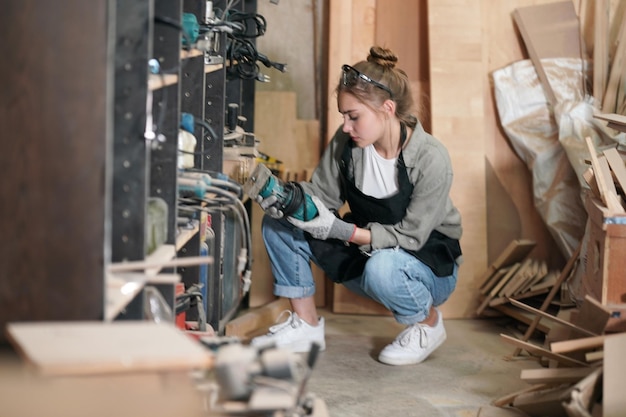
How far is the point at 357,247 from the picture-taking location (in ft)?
11.2

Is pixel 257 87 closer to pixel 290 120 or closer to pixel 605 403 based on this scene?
pixel 290 120

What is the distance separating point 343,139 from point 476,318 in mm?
1336

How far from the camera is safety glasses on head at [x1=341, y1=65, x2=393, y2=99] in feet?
10.3

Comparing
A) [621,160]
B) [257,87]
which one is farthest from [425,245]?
[257,87]

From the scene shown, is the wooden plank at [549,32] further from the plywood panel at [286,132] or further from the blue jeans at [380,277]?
the blue jeans at [380,277]

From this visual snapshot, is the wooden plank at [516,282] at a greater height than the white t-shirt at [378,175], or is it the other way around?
the white t-shirt at [378,175]

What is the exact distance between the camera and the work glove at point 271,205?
304 cm

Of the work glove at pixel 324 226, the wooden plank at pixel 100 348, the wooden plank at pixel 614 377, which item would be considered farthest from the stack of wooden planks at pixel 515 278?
the wooden plank at pixel 100 348

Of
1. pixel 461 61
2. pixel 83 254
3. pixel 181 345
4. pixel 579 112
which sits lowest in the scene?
pixel 181 345

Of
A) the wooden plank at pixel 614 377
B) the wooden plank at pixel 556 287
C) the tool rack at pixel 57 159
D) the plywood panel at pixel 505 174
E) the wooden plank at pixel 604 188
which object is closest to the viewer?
the tool rack at pixel 57 159

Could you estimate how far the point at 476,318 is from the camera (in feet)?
13.9

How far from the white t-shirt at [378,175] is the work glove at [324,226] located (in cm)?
24

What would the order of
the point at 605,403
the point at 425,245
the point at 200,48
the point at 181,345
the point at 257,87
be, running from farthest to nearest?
the point at 257,87 < the point at 425,245 < the point at 200,48 < the point at 605,403 < the point at 181,345

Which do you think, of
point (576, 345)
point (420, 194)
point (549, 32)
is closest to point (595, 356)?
point (576, 345)
